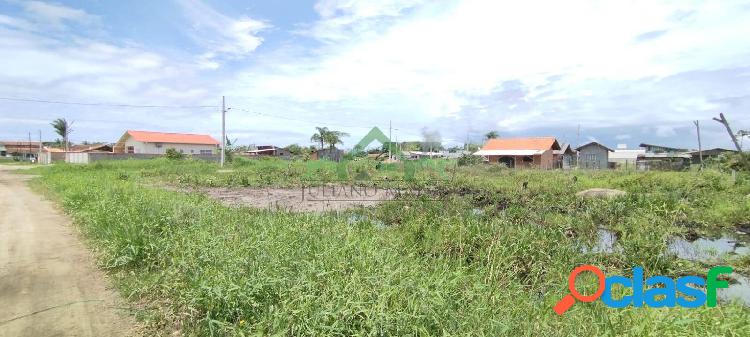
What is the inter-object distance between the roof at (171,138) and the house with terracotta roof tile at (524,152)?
35975mm

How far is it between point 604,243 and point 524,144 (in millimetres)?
36762

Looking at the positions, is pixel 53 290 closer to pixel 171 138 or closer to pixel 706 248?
pixel 706 248

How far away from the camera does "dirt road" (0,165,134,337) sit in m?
3.78

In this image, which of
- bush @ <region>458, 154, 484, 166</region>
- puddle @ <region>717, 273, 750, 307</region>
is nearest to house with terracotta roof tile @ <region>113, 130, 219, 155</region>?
bush @ <region>458, 154, 484, 166</region>

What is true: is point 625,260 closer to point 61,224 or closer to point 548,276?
point 548,276

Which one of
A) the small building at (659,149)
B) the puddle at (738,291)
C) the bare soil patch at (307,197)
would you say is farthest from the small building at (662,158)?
the puddle at (738,291)

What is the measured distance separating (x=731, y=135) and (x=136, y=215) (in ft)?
41.8

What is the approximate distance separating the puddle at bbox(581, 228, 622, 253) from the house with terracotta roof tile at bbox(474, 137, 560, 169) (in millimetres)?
30146

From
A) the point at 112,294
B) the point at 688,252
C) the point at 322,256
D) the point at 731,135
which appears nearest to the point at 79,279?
the point at 112,294

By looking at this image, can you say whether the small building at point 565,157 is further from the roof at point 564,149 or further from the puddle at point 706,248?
the puddle at point 706,248

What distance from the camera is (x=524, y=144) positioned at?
4297 centimetres

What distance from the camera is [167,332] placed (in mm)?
3787

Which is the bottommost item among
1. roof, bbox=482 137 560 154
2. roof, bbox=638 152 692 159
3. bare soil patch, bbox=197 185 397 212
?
bare soil patch, bbox=197 185 397 212

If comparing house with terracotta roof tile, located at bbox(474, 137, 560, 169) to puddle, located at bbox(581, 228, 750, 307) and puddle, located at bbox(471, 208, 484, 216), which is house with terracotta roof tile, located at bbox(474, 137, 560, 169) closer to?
puddle, located at bbox(471, 208, 484, 216)
